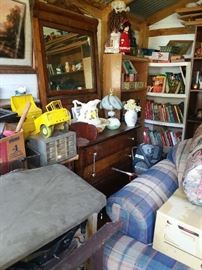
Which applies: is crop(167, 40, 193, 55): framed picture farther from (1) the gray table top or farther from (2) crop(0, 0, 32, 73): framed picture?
(1) the gray table top

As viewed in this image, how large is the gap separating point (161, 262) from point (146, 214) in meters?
0.23

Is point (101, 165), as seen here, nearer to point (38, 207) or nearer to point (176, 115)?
point (38, 207)

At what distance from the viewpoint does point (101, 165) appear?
184cm

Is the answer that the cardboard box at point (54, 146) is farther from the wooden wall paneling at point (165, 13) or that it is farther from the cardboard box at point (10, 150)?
the wooden wall paneling at point (165, 13)

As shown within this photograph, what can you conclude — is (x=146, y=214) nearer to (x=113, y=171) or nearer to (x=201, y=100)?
(x=113, y=171)

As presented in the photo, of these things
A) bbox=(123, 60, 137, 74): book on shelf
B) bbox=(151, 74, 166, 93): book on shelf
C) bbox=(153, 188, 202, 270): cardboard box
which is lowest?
bbox=(153, 188, 202, 270): cardboard box

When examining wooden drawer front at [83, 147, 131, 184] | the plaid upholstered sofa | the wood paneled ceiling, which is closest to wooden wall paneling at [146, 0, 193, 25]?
the wood paneled ceiling

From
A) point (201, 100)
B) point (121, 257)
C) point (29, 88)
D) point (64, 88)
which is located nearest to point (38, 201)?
point (121, 257)

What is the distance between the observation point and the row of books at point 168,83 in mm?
Answer: 2679

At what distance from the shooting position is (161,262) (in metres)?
1.09

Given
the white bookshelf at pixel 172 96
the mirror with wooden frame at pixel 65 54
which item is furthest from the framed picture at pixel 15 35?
the white bookshelf at pixel 172 96

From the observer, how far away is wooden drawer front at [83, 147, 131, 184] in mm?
1713

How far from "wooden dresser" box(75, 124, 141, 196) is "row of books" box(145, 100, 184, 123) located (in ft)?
2.36

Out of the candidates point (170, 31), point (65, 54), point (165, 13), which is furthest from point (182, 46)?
point (65, 54)
